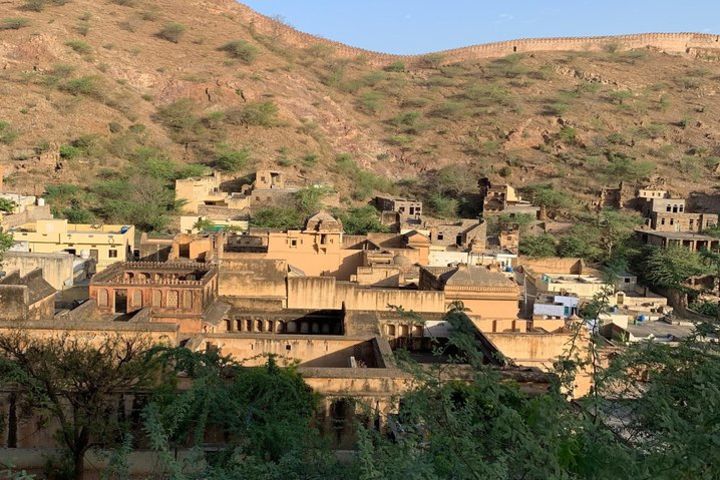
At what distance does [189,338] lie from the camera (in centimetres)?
1265

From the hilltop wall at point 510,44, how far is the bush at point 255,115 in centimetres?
2429

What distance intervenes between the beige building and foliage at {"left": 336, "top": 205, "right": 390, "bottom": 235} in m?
11.0

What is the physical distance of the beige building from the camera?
2425cm

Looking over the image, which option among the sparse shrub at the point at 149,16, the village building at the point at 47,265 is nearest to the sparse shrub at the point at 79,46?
the sparse shrub at the point at 149,16

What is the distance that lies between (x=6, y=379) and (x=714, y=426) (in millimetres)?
9013

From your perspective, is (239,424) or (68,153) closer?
(239,424)

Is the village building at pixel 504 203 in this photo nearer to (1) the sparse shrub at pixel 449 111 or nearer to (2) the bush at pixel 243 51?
(1) the sparse shrub at pixel 449 111

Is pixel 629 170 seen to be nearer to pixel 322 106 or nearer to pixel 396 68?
pixel 322 106

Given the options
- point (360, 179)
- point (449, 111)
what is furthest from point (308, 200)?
point (449, 111)

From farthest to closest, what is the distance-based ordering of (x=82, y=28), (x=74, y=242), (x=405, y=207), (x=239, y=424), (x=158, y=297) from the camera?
(x=82, y=28), (x=405, y=207), (x=74, y=242), (x=158, y=297), (x=239, y=424)

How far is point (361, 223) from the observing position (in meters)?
33.4

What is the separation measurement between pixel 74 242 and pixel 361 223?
45.8 feet

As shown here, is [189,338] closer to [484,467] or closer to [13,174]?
[484,467]

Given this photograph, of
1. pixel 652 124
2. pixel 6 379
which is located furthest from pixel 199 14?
pixel 6 379
